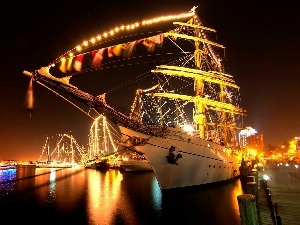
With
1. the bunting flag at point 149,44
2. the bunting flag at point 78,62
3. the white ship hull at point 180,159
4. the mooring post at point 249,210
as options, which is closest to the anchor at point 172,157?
the white ship hull at point 180,159

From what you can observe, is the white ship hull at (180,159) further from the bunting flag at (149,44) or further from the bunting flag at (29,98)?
the bunting flag at (29,98)

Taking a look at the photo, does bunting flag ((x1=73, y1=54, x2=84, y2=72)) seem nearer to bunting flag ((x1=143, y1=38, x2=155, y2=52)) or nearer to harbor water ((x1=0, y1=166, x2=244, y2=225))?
bunting flag ((x1=143, y1=38, x2=155, y2=52))

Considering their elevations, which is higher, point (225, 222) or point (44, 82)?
point (44, 82)

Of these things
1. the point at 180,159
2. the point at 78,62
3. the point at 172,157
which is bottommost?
the point at 180,159

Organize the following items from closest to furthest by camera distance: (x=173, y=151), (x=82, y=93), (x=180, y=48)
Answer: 1. (x=82, y=93)
2. (x=173, y=151)
3. (x=180, y=48)

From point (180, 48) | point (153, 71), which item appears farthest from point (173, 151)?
point (180, 48)

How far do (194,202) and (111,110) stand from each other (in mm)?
8827

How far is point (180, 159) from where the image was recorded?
24.6m

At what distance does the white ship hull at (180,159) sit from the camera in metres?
23.9

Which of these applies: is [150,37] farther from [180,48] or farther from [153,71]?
[180,48]

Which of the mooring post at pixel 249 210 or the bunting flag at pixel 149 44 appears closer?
the mooring post at pixel 249 210

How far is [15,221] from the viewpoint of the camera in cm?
1753

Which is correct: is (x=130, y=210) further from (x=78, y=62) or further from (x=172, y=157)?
(x=78, y=62)

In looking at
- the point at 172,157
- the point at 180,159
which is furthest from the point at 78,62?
the point at 180,159
